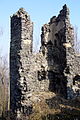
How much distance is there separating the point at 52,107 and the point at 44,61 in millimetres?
3068

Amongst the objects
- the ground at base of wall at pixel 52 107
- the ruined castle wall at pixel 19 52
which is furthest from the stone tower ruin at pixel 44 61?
the ground at base of wall at pixel 52 107

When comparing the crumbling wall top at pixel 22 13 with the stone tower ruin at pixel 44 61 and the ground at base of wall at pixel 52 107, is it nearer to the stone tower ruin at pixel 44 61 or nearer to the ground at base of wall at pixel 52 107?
the stone tower ruin at pixel 44 61

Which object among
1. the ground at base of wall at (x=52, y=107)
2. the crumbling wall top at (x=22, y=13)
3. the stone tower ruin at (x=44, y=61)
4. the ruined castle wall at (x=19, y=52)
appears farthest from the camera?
the crumbling wall top at (x=22, y=13)

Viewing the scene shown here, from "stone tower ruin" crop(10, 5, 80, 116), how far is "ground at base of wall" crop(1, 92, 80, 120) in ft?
1.59

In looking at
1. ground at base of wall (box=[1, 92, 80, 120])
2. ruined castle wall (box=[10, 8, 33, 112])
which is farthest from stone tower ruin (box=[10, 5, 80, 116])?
ground at base of wall (box=[1, 92, 80, 120])

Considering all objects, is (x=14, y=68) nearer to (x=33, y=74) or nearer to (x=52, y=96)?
(x=33, y=74)

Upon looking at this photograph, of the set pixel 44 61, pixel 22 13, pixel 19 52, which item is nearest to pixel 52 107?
pixel 44 61

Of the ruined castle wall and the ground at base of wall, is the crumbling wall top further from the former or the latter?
the ground at base of wall

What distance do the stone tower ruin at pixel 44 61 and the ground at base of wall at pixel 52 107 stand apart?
19.1 inches

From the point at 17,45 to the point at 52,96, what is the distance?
3338 millimetres

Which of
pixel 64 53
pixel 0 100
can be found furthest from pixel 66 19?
pixel 0 100

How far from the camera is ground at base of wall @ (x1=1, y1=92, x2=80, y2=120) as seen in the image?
12297 mm

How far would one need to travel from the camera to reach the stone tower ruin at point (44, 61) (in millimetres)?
13492

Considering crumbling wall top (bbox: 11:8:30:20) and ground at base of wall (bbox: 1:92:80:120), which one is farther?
crumbling wall top (bbox: 11:8:30:20)
